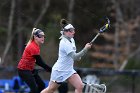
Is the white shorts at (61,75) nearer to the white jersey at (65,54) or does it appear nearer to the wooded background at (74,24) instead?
the white jersey at (65,54)

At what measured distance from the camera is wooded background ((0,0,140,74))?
31.8 m

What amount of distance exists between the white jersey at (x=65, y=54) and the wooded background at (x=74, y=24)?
1171cm

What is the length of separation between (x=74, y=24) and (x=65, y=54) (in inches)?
1016

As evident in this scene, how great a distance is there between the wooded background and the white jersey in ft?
38.4

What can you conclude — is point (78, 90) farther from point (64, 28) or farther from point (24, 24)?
point (24, 24)

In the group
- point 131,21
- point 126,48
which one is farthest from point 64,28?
point 126,48

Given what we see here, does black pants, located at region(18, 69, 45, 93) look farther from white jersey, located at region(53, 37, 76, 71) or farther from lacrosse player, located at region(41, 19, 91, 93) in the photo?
white jersey, located at region(53, 37, 76, 71)

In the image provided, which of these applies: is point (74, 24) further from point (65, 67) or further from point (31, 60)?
point (65, 67)

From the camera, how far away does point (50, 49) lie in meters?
33.5

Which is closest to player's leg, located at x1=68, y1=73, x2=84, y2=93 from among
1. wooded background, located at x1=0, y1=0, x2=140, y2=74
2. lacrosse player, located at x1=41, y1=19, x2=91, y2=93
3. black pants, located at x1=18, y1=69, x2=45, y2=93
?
lacrosse player, located at x1=41, y1=19, x2=91, y2=93

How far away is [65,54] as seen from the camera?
1558 cm

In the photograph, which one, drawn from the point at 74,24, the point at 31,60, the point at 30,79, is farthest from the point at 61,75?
the point at 74,24

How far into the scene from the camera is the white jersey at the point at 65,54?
15.5 metres

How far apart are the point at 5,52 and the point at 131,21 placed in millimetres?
14769
